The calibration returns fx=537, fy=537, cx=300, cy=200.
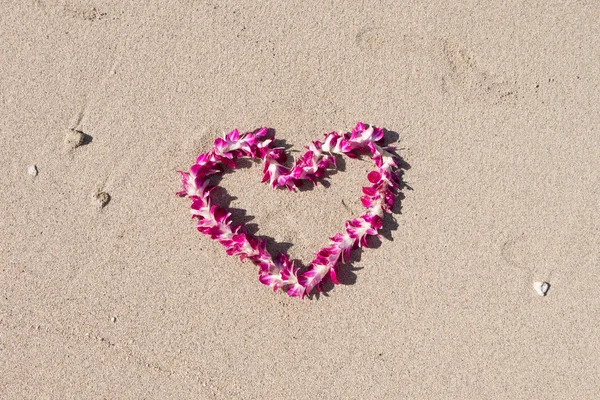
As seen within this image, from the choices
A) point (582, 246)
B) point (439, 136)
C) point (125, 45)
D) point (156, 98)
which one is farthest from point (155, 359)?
point (582, 246)

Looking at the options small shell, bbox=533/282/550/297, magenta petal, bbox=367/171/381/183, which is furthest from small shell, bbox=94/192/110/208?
small shell, bbox=533/282/550/297

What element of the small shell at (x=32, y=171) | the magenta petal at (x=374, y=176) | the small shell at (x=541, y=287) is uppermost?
the magenta petal at (x=374, y=176)

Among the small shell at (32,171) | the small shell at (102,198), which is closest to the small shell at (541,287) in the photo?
the small shell at (102,198)

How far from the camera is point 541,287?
2.22m

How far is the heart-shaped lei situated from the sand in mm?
79

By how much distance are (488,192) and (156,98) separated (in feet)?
4.90

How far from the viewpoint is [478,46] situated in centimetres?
237

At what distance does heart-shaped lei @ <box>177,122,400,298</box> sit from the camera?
7.10ft

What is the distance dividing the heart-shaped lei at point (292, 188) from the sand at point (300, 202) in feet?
0.26

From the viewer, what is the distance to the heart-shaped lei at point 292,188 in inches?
85.2

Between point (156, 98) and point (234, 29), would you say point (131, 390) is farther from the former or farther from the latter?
point (234, 29)

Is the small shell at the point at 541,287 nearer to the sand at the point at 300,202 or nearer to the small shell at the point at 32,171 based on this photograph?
the sand at the point at 300,202

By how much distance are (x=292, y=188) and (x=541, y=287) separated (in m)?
1.11

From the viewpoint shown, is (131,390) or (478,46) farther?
(478,46)
